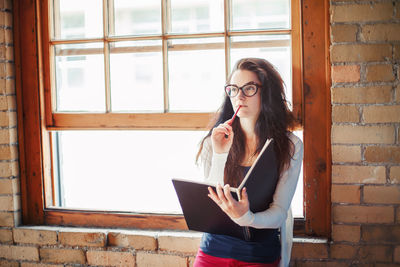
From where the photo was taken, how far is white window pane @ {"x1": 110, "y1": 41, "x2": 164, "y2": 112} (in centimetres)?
194

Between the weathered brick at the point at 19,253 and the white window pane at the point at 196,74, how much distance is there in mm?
1118

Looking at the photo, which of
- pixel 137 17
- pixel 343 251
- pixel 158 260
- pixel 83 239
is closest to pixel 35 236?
pixel 83 239

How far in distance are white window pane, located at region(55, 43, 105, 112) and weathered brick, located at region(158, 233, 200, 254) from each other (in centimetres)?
78

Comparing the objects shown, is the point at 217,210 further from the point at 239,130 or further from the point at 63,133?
the point at 63,133

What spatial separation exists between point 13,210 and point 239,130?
134cm

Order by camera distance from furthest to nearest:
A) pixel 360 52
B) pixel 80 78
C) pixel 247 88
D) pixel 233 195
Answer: pixel 80 78
pixel 360 52
pixel 247 88
pixel 233 195

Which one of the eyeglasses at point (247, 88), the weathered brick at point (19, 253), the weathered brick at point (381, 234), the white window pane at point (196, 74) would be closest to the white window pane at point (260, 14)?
the white window pane at point (196, 74)

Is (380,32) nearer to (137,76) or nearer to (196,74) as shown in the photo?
(196,74)

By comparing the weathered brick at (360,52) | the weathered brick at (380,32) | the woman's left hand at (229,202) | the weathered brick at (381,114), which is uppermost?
the weathered brick at (380,32)

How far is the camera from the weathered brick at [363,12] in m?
1.59

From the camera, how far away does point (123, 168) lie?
7.05 ft

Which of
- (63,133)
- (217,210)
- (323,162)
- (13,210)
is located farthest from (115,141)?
(323,162)

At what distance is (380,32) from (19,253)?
216cm

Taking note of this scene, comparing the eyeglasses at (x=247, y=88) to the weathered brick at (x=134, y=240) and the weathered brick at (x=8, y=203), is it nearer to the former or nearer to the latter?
the weathered brick at (x=134, y=240)
